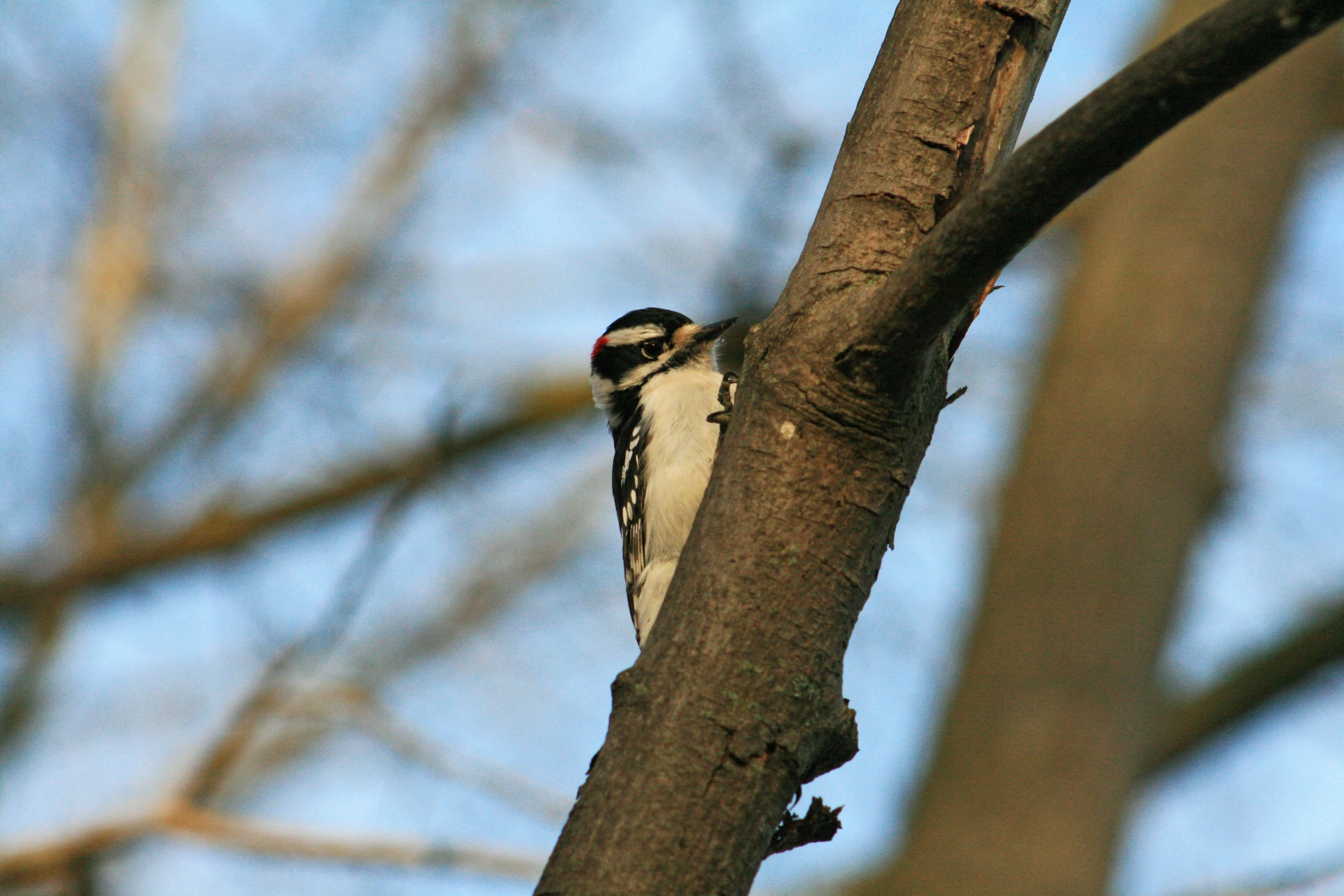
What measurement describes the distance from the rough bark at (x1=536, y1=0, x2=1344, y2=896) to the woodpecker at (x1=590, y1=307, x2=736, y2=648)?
126 cm

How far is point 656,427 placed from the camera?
420 cm

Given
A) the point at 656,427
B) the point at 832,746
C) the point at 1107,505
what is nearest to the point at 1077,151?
the point at 832,746

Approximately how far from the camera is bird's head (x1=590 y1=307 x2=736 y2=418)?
187 inches

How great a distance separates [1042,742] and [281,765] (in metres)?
6.55

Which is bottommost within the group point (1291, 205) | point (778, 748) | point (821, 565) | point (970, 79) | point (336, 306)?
point (778, 748)

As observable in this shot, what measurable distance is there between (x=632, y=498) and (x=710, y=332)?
79cm

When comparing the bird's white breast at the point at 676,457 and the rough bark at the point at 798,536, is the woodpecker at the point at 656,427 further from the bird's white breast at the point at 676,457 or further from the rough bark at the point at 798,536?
the rough bark at the point at 798,536

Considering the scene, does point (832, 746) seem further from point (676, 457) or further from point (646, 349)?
point (646, 349)

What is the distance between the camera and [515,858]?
3645 millimetres

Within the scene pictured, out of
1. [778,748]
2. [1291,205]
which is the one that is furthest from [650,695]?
[1291,205]

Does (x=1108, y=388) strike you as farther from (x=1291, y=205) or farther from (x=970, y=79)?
(x=970, y=79)

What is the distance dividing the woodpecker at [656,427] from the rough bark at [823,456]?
126 centimetres

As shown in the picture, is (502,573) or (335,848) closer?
(335,848)

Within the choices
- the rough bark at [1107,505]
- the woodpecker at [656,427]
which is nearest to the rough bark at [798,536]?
the woodpecker at [656,427]
